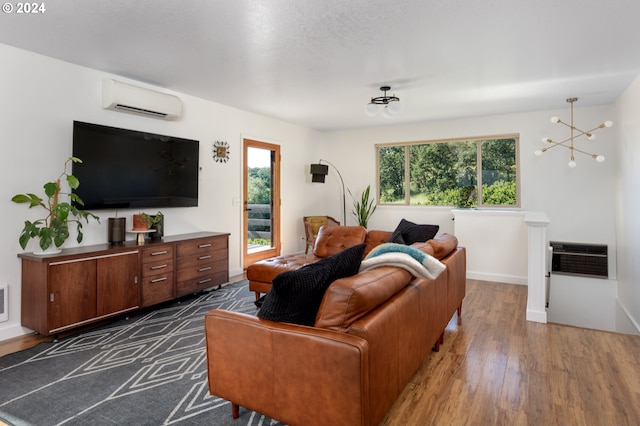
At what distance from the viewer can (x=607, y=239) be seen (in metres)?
4.91

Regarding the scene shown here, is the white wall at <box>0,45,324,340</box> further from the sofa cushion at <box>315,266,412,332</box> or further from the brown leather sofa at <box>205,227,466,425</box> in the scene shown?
the sofa cushion at <box>315,266,412,332</box>

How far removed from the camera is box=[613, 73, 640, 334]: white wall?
12.2 ft

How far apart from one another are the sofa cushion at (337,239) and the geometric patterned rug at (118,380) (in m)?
1.60

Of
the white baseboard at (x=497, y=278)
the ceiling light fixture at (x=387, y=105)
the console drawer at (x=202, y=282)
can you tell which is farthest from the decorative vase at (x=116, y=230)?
the white baseboard at (x=497, y=278)

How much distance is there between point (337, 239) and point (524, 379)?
2352 mm

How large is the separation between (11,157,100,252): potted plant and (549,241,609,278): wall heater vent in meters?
5.84

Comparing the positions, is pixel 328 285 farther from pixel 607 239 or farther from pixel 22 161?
pixel 607 239

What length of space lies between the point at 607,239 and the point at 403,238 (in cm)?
329

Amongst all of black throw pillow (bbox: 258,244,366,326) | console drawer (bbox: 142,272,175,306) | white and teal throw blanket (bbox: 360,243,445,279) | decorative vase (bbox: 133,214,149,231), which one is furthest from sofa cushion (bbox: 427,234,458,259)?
decorative vase (bbox: 133,214,149,231)

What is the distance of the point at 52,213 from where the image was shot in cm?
298

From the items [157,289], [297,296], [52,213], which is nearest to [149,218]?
[157,289]

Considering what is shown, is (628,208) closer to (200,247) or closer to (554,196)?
(554,196)

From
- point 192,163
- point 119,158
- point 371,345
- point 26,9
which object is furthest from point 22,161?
point 371,345

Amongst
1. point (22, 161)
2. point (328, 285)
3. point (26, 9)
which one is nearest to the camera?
point (328, 285)
